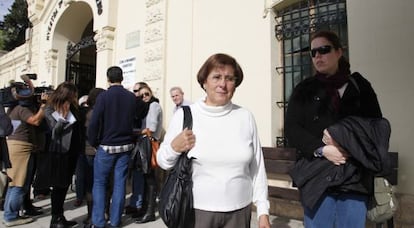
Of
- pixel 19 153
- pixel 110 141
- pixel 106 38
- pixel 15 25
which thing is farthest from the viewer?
pixel 15 25

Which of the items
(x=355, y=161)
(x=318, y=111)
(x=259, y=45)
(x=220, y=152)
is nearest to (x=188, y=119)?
(x=220, y=152)

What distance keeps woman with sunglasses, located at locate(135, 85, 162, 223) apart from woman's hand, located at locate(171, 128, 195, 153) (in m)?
2.75

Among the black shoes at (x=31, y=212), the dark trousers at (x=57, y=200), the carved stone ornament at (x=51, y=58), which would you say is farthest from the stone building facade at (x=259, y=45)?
the black shoes at (x=31, y=212)

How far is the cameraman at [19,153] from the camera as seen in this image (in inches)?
162

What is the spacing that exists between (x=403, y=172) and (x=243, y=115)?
2.41m

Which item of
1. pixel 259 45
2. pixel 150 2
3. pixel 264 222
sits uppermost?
pixel 150 2

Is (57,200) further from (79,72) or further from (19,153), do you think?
(79,72)

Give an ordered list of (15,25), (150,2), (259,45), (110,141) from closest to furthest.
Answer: (110,141) → (259,45) → (150,2) → (15,25)

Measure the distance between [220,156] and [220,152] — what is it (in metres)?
0.02

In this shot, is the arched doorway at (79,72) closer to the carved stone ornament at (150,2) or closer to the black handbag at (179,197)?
the carved stone ornament at (150,2)

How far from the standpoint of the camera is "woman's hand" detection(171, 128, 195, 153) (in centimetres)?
174

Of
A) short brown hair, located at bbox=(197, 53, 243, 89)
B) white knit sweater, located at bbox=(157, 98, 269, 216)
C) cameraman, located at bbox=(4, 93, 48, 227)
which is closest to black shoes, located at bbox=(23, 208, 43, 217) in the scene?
cameraman, located at bbox=(4, 93, 48, 227)

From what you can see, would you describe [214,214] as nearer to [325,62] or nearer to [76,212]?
[325,62]

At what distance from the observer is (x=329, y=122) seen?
203 cm
